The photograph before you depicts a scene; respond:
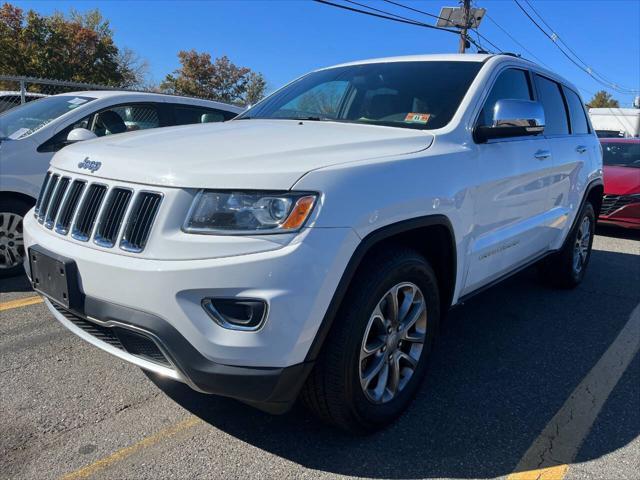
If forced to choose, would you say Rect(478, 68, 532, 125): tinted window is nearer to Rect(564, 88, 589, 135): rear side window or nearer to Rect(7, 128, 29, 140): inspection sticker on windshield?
Rect(564, 88, 589, 135): rear side window

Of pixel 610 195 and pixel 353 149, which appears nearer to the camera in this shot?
pixel 353 149

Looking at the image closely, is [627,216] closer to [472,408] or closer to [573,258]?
[573,258]

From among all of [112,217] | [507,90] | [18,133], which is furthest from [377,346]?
[18,133]

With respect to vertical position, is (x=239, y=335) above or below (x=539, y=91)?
below

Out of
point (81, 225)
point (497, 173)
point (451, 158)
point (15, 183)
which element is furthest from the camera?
point (15, 183)

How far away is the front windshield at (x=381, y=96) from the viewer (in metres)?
3.21

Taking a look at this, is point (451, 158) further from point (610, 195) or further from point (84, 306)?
point (610, 195)

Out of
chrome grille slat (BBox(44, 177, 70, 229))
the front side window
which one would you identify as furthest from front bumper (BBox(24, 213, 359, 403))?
the front side window

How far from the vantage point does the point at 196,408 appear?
111 inches

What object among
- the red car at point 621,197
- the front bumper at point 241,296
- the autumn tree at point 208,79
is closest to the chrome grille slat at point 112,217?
the front bumper at point 241,296

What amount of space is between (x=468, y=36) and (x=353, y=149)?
2007 cm

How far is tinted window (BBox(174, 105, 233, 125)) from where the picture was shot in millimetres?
5859

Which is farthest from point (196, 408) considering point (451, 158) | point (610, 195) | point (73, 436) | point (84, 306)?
point (610, 195)

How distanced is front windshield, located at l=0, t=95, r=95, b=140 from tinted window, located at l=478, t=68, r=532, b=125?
3.81m
